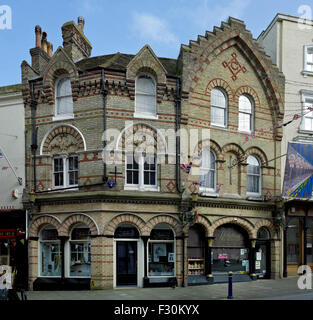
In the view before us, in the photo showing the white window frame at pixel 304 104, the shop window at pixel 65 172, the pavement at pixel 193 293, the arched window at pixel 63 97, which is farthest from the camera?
the white window frame at pixel 304 104

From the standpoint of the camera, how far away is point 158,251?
17.9 meters

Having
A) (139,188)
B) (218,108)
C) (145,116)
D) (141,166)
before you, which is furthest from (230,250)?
(145,116)

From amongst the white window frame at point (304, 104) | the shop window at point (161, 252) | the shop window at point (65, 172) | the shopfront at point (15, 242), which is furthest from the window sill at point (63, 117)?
the white window frame at point (304, 104)

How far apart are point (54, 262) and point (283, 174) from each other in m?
12.4

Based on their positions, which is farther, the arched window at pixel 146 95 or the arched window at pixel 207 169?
the arched window at pixel 207 169

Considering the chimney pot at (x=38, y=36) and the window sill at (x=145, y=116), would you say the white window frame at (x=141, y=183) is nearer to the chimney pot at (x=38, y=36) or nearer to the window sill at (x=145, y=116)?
the window sill at (x=145, y=116)

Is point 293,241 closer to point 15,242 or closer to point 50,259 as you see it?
point 50,259

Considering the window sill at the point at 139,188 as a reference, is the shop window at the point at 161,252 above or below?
below

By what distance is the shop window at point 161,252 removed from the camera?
58.1ft

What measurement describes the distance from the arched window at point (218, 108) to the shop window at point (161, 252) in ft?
19.2

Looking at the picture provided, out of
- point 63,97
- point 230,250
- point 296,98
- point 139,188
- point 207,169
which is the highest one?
point 296,98

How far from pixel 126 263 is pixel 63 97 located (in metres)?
7.99

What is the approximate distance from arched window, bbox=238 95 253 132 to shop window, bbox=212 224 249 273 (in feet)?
16.7

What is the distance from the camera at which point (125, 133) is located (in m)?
17.4
